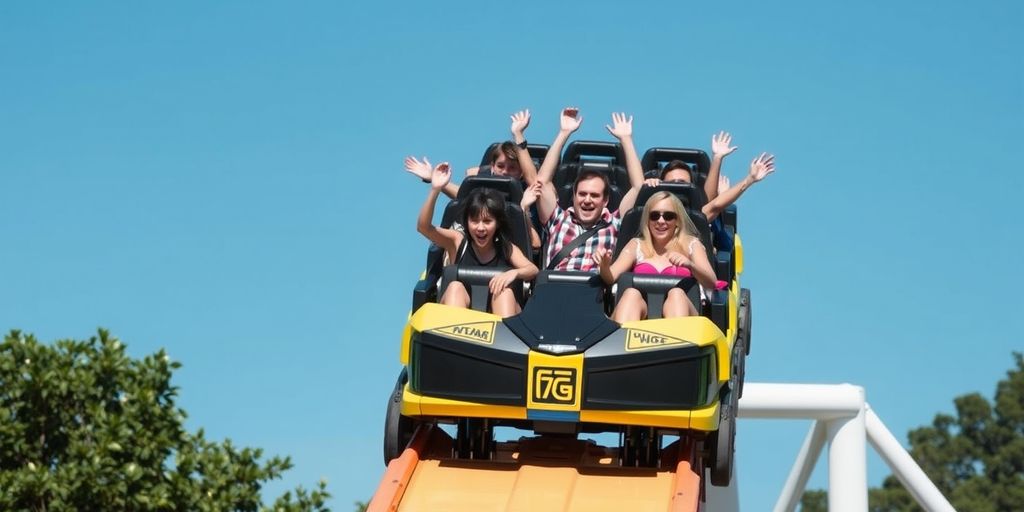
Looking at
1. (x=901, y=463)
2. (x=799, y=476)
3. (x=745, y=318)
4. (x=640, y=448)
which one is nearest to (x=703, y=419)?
(x=640, y=448)

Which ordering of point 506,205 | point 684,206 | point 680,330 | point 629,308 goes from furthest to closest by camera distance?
point 684,206
point 506,205
point 629,308
point 680,330

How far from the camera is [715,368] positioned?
7.68 metres

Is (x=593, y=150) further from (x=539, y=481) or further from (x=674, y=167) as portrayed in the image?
(x=539, y=481)

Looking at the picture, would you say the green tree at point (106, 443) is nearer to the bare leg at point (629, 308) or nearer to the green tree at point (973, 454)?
the bare leg at point (629, 308)

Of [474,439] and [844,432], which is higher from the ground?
[844,432]

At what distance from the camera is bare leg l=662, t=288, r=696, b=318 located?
25.6 feet

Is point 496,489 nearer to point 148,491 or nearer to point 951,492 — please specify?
point 148,491

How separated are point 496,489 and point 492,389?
43 cm

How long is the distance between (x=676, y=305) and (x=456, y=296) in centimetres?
100

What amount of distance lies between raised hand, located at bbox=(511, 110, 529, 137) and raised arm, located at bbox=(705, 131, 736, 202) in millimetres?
1125

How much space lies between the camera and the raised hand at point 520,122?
1045cm

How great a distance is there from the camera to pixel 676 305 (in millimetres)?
7809

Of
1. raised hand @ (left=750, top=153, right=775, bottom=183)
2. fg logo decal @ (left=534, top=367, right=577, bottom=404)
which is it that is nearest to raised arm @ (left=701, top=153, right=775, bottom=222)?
raised hand @ (left=750, top=153, right=775, bottom=183)

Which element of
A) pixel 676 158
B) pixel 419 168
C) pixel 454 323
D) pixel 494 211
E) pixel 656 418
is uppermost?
pixel 676 158
